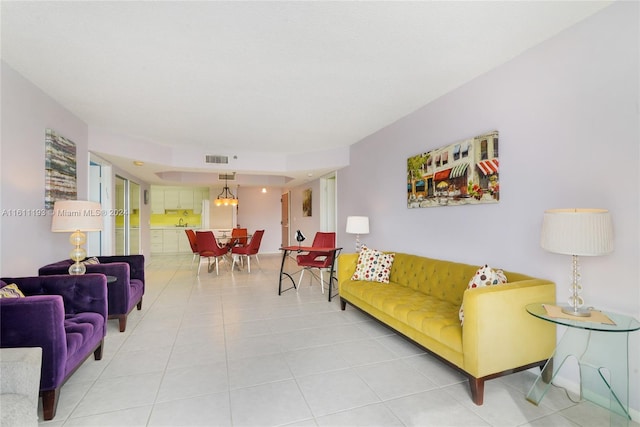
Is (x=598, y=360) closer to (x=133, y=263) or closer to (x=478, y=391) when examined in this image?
(x=478, y=391)

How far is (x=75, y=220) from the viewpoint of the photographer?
288 centimetres

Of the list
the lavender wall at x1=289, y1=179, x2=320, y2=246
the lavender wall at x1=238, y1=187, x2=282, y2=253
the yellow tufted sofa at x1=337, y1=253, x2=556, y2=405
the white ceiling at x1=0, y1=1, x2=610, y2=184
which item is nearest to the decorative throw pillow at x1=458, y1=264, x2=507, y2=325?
the yellow tufted sofa at x1=337, y1=253, x2=556, y2=405

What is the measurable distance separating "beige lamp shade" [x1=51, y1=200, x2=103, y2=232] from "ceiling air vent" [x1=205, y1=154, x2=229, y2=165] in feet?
9.83

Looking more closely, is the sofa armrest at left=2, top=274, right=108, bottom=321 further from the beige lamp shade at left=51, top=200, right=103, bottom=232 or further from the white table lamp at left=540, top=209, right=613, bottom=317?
the white table lamp at left=540, top=209, right=613, bottom=317

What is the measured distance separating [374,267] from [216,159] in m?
3.84

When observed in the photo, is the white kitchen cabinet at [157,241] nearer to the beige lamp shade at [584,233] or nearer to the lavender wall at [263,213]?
the lavender wall at [263,213]

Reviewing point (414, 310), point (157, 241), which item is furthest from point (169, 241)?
point (414, 310)

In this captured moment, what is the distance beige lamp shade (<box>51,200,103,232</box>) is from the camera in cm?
285

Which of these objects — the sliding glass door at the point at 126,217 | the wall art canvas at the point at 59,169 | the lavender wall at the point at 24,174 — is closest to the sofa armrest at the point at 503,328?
the lavender wall at the point at 24,174

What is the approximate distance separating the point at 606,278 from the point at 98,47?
13.2 feet

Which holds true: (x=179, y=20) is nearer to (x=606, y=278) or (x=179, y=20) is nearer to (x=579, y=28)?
(x=579, y=28)

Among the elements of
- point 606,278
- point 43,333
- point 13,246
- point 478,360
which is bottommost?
point 478,360

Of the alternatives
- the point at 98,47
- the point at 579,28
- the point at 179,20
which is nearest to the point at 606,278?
the point at 579,28

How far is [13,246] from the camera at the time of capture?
103 inches
